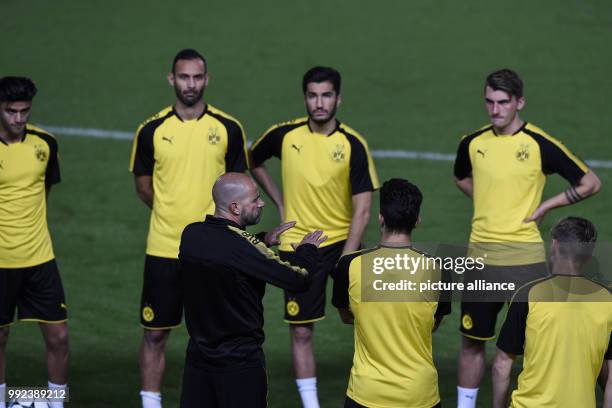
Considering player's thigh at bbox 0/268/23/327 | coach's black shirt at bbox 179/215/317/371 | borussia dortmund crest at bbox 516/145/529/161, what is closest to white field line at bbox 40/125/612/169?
borussia dortmund crest at bbox 516/145/529/161

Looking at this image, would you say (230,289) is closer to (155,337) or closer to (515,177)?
(155,337)

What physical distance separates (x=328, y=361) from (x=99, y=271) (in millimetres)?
3896

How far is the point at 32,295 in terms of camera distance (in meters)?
9.68

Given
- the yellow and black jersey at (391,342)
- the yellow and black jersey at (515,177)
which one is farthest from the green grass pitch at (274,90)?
the yellow and black jersey at (391,342)

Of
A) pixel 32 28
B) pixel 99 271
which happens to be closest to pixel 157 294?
pixel 99 271

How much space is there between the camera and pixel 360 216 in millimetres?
9828

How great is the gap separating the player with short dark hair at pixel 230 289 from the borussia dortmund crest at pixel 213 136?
225 cm

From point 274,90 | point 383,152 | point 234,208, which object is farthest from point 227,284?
point 274,90

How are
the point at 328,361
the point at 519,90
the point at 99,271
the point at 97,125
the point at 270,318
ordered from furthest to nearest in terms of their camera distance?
the point at 97,125 < the point at 99,271 < the point at 270,318 < the point at 328,361 < the point at 519,90

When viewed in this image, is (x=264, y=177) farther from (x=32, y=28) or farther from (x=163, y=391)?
(x=32, y=28)

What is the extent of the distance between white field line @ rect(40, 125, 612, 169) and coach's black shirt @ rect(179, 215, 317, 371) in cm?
1062

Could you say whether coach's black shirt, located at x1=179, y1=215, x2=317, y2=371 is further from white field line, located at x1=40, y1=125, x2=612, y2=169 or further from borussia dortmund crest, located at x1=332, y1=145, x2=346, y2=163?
white field line, located at x1=40, y1=125, x2=612, y2=169

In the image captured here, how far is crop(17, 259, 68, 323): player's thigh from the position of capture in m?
9.65

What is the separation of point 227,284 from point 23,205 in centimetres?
299
